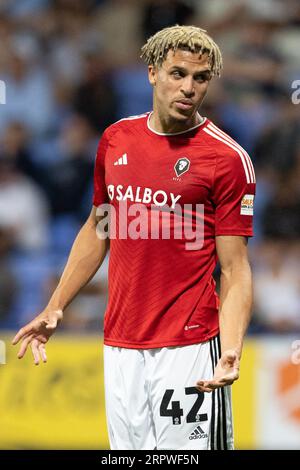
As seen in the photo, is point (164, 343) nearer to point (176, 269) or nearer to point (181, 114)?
point (176, 269)

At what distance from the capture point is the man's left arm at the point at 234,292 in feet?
12.9

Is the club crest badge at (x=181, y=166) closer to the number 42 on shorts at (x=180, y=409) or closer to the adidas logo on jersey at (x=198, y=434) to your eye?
the number 42 on shorts at (x=180, y=409)

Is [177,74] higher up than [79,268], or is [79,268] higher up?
[177,74]

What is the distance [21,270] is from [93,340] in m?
1.20

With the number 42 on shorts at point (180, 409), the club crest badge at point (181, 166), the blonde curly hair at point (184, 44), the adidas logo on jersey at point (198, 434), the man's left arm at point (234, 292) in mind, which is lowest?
the adidas logo on jersey at point (198, 434)

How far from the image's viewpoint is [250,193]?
407 cm

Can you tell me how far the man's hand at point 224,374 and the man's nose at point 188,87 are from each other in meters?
1.04

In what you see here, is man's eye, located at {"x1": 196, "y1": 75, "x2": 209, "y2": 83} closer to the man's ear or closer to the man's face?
the man's face

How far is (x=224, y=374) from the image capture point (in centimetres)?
365

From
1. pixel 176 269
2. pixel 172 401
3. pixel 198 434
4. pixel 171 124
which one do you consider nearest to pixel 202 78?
pixel 171 124

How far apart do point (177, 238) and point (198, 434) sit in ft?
2.66

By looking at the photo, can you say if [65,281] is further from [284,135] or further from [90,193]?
[284,135]

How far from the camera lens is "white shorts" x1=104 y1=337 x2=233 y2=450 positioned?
4.08m

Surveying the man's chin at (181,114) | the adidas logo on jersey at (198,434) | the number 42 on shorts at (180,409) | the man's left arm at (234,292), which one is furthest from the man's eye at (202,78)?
the adidas logo on jersey at (198,434)
